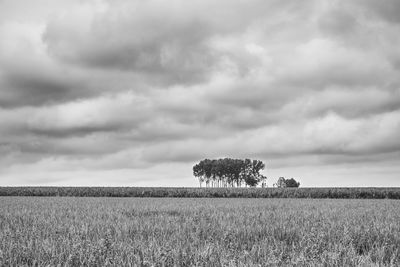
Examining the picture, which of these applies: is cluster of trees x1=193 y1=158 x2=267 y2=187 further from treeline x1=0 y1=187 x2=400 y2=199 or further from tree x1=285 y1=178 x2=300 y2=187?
treeline x1=0 y1=187 x2=400 y2=199

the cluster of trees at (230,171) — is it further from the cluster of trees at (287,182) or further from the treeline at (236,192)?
the treeline at (236,192)

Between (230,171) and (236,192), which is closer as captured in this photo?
(236,192)

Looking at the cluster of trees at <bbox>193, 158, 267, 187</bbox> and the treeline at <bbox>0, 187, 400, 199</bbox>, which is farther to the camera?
the cluster of trees at <bbox>193, 158, 267, 187</bbox>

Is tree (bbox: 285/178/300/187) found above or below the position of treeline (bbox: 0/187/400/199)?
above

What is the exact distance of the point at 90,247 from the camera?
555cm

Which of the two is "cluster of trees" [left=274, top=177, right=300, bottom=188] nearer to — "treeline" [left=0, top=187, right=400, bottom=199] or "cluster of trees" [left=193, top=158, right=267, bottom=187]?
"cluster of trees" [left=193, top=158, right=267, bottom=187]

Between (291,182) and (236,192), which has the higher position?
(291,182)

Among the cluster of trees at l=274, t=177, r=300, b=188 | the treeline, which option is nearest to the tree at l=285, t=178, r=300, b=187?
the cluster of trees at l=274, t=177, r=300, b=188

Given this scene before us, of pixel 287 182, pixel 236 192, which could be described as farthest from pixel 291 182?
pixel 236 192

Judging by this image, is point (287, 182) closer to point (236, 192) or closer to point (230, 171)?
point (230, 171)

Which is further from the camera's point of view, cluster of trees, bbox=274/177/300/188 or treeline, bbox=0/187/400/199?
cluster of trees, bbox=274/177/300/188

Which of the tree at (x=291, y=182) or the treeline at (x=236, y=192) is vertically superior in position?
the tree at (x=291, y=182)

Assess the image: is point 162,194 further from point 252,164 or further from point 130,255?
point 252,164

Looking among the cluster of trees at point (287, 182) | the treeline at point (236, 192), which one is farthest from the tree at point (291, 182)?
the treeline at point (236, 192)
